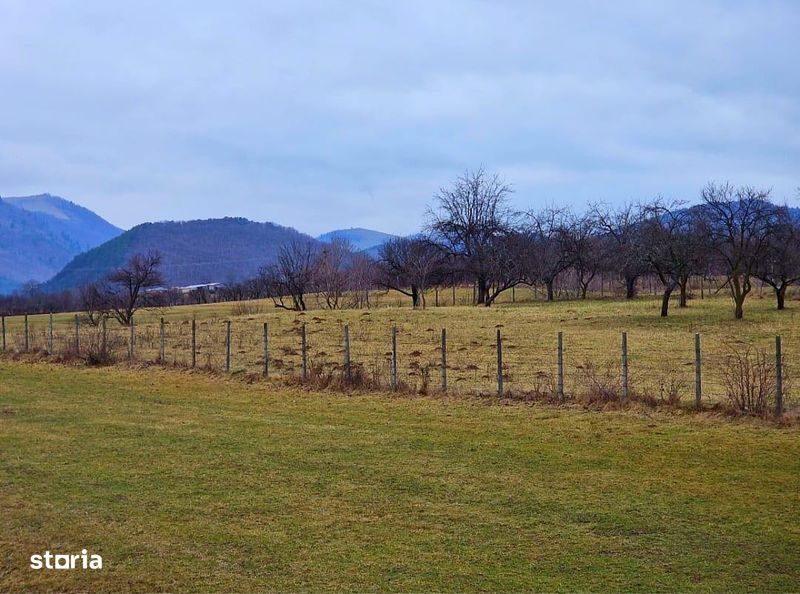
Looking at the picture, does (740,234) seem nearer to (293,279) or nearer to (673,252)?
(673,252)

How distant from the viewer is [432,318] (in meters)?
44.4

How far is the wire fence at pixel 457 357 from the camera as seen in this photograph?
1798cm

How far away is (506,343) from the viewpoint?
30922 millimetres

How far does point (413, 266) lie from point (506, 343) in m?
40.8

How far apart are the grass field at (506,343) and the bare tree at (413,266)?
2115 cm

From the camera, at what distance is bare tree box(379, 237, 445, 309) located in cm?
7100

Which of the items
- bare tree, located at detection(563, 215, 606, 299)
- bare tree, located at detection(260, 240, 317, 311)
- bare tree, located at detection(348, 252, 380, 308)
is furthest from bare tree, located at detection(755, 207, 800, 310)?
bare tree, located at detection(348, 252, 380, 308)

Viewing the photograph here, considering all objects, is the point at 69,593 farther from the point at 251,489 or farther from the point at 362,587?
the point at 251,489

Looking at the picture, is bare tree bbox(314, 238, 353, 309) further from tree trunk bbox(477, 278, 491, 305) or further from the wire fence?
the wire fence

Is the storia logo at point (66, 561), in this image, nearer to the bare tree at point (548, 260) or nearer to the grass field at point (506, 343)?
the grass field at point (506, 343)

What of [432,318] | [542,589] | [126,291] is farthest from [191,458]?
[126,291]

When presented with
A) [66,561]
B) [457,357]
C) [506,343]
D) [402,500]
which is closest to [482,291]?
[506,343]

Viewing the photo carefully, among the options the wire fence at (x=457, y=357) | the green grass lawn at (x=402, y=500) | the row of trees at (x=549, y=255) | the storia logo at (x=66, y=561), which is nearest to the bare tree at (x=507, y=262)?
the row of trees at (x=549, y=255)

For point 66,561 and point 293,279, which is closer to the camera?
point 66,561
